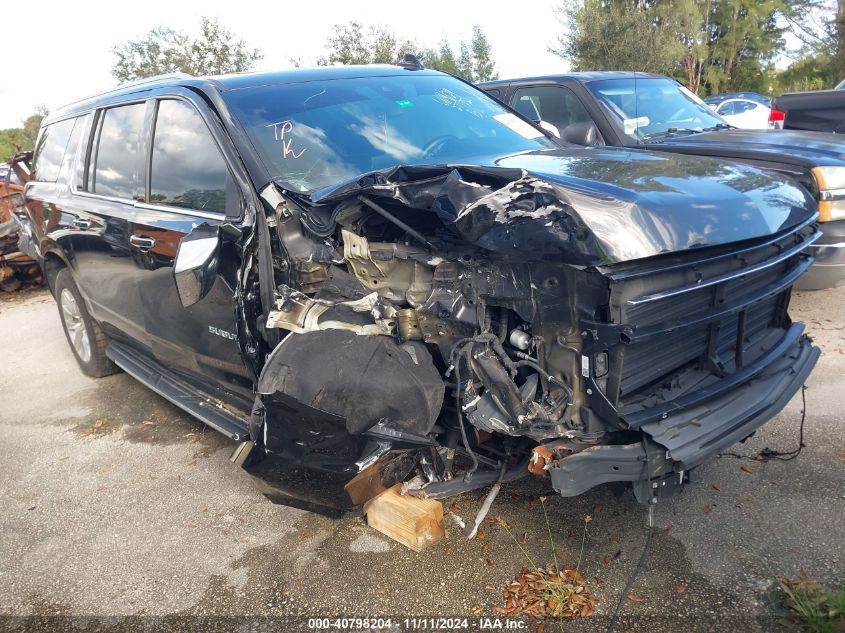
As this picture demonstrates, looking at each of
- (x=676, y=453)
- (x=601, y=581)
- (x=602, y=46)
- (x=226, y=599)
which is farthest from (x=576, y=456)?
(x=602, y=46)

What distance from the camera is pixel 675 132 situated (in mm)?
5816

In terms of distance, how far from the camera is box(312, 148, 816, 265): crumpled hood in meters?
2.14

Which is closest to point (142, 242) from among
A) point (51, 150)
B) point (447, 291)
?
point (447, 291)

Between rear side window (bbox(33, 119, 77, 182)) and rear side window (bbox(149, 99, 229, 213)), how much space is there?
1764 millimetres

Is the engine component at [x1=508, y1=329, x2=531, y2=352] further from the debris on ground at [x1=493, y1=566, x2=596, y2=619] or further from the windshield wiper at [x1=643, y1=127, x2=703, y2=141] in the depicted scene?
the windshield wiper at [x1=643, y1=127, x2=703, y2=141]

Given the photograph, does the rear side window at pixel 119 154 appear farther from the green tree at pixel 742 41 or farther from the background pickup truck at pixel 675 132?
the green tree at pixel 742 41

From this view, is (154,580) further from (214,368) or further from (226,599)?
(214,368)

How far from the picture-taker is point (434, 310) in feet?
8.51

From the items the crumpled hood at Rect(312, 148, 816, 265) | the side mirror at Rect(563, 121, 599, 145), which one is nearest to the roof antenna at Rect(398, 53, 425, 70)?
the side mirror at Rect(563, 121, 599, 145)

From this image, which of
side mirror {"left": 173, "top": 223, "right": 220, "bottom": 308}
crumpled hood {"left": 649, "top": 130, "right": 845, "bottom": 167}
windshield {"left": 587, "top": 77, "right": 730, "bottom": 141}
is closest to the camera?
side mirror {"left": 173, "top": 223, "right": 220, "bottom": 308}

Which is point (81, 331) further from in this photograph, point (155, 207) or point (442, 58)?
point (442, 58)

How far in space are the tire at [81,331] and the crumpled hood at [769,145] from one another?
181 inches

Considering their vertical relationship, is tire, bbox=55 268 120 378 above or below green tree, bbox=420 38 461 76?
below

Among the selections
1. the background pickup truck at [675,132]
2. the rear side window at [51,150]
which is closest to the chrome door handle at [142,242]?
the rear side window at [51,150]
